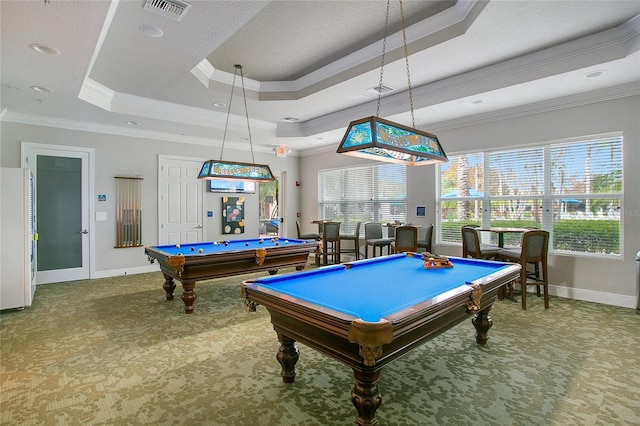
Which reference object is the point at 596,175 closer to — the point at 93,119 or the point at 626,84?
the point at 626,84

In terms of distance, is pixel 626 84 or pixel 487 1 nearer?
pixel 487 1

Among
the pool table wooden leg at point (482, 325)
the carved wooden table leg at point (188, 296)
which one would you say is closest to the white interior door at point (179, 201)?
the carved wooden table leg at point (188, 296)

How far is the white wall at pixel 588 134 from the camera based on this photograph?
4379mm

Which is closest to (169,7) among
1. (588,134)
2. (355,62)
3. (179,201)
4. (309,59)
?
(309,59)

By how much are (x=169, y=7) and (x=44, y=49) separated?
139 centimetres

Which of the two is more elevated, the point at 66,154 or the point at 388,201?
the point at 66,154

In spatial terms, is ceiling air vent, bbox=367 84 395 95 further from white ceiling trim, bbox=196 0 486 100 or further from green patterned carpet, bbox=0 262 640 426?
green patterned carpet, bbox=0 262 640 426

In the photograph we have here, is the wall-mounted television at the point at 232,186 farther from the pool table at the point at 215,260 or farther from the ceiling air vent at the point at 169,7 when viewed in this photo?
the ceiling air vent at the point at 169,7

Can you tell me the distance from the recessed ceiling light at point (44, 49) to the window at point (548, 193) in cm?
587

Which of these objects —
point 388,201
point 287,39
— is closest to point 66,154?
point 287,39

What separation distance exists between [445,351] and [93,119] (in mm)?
6501

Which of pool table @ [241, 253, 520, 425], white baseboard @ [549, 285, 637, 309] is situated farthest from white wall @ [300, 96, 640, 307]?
pool table @ [241, 253, 520, 425]

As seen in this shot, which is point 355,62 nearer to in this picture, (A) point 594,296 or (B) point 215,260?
(B) point 215,260

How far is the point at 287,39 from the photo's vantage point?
4.07 metres
